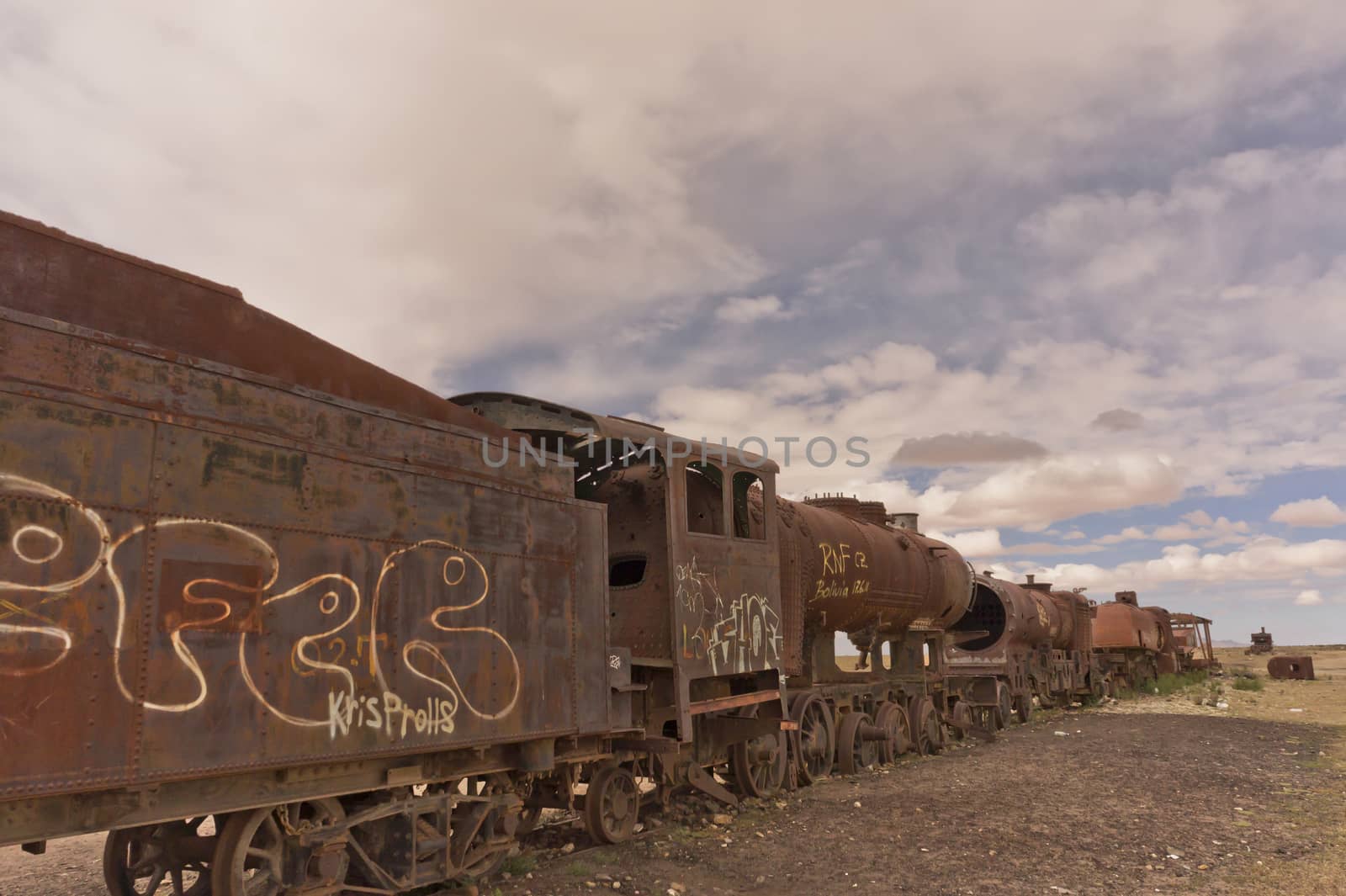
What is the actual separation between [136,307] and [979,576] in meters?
16.8

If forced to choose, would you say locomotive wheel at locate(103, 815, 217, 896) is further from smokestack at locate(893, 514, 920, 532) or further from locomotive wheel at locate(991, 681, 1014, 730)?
locomotive wheel at locate(991, 681, 1014, 730)

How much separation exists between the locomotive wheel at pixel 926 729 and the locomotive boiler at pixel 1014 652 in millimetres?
953

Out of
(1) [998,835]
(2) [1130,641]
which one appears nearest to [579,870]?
(1) [998,835]

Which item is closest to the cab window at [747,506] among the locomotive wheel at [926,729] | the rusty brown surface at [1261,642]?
the locomotive wheel at [926,729]

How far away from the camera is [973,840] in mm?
8047

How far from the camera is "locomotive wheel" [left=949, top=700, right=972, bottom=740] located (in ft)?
50.2

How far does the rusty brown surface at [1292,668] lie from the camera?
114ft

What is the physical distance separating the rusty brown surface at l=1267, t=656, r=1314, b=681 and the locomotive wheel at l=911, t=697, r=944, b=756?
95.3 feet

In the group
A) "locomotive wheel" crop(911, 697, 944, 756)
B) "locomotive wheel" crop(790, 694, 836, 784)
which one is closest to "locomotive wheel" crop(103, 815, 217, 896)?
"locomotive wheel" crop(790, 694, 836, 784)

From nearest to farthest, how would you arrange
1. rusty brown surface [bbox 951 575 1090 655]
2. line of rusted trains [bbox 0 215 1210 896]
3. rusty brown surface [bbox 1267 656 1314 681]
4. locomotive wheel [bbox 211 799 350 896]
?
line of rusted trains [bbox 0 215 1210 896] < locomotive wheel [bbox 211 799 350 896] < rusty brown surface [bbox 951 575 1090 655] < rusty brown surface [bbox 1267 656 1314 681]

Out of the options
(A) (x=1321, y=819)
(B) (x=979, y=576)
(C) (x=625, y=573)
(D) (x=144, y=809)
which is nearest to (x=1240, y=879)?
(A) (x=1321, y=819)

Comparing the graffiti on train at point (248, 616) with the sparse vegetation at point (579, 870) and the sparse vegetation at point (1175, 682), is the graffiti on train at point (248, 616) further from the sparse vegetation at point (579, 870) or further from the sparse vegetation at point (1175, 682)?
the sparse vegetation at point (1175, 682)

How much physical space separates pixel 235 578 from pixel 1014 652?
17936 millimetres

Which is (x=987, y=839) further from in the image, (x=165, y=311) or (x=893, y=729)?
(x=165, y=311)
